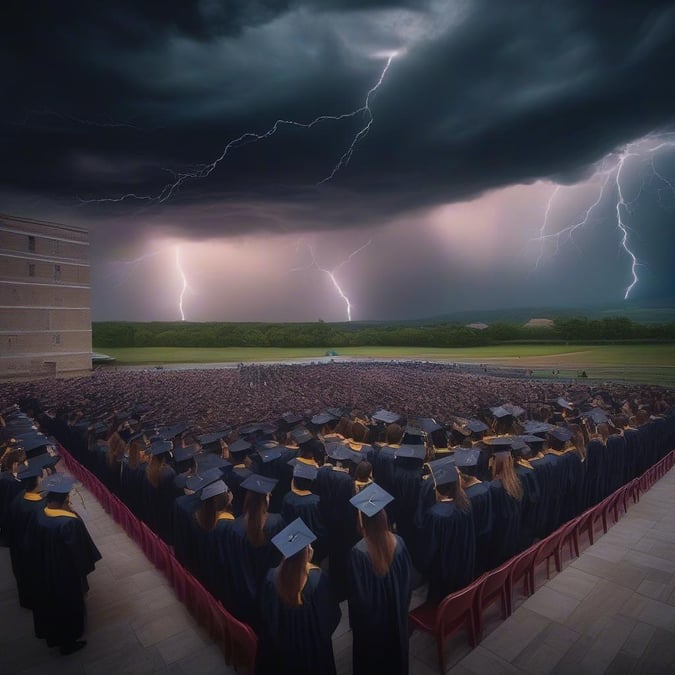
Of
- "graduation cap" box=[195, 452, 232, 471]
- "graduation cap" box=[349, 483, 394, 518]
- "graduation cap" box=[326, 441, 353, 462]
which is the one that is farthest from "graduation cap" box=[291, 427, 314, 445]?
"graduation cap" box=[349, 483, 394, 518]

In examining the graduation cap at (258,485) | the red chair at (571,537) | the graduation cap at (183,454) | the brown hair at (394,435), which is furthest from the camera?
the brown hair at (394,435)

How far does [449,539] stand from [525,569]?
117 cm

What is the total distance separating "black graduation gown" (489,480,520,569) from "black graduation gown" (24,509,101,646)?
4.40m

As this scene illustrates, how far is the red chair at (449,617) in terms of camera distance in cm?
354

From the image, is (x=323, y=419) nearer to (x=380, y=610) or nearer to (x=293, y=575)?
(x=380, y=610)

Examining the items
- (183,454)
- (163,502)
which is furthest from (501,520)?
(163,502)

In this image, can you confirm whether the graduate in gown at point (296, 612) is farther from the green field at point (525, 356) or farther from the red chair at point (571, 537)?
the green field at point (525, 356)

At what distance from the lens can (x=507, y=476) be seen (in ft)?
16.0

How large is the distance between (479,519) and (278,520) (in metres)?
2.26

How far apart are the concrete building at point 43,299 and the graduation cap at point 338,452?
3672 centimetres

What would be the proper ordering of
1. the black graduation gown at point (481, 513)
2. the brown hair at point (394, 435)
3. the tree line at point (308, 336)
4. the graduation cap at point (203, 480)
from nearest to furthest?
the graduation cap at point (203, 480) < the black graduation gown at point (481, 513) < the brown hair at point (394, 435) < the tree line at point (308, 336)

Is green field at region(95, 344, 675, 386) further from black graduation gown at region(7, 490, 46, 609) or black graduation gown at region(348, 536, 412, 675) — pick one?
black graduation gown at region(7, 490, 46, 609)

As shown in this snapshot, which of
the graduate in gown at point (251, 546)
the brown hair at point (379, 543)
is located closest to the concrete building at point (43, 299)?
the graduate in gown at point (251, 546)

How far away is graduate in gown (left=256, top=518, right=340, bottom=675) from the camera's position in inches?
109
